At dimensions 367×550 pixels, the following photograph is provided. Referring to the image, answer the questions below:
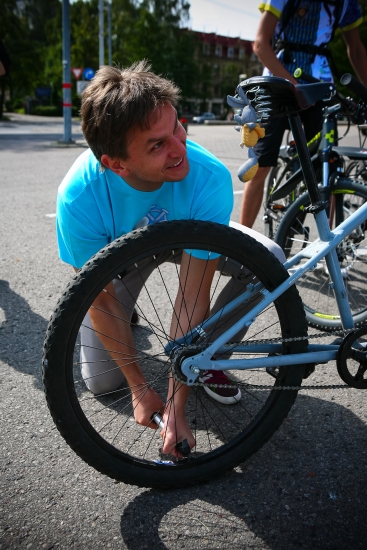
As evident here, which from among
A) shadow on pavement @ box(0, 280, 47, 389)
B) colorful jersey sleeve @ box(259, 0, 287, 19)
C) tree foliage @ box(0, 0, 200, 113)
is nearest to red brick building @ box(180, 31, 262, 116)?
tree foliage @ box(0, 0, 200, 113)

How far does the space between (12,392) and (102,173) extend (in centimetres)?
113

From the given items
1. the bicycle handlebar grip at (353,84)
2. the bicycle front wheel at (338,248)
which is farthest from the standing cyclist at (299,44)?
the bicycle handlebar grip at (353,84)

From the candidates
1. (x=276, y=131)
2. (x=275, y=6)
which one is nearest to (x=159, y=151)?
(x=276, y=131)

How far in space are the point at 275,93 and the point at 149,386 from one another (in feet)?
3.77

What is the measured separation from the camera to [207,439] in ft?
6.79

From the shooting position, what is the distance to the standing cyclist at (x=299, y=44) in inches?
129

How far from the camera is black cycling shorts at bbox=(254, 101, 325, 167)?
3.34m

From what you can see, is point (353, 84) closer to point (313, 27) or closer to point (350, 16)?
point (313, 27)

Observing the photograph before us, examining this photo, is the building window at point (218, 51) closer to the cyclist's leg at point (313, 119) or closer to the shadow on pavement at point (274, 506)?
the cyclist's leg at point (313, 119)

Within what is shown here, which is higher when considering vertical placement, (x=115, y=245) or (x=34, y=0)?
(x=34, y=0)

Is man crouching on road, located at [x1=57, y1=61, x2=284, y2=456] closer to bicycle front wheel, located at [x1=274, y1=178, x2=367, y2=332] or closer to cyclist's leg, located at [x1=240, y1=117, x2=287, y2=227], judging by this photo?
bicycle front wheel, located at [x1=274, y1=178, x2=367, y2=332]

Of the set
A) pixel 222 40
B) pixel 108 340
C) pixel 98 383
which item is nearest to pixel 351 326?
pixel 108 340

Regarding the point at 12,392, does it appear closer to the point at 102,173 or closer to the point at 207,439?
the point at 207,439

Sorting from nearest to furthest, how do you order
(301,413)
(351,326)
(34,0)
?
(351,326) < (301,413) < (34,0)
